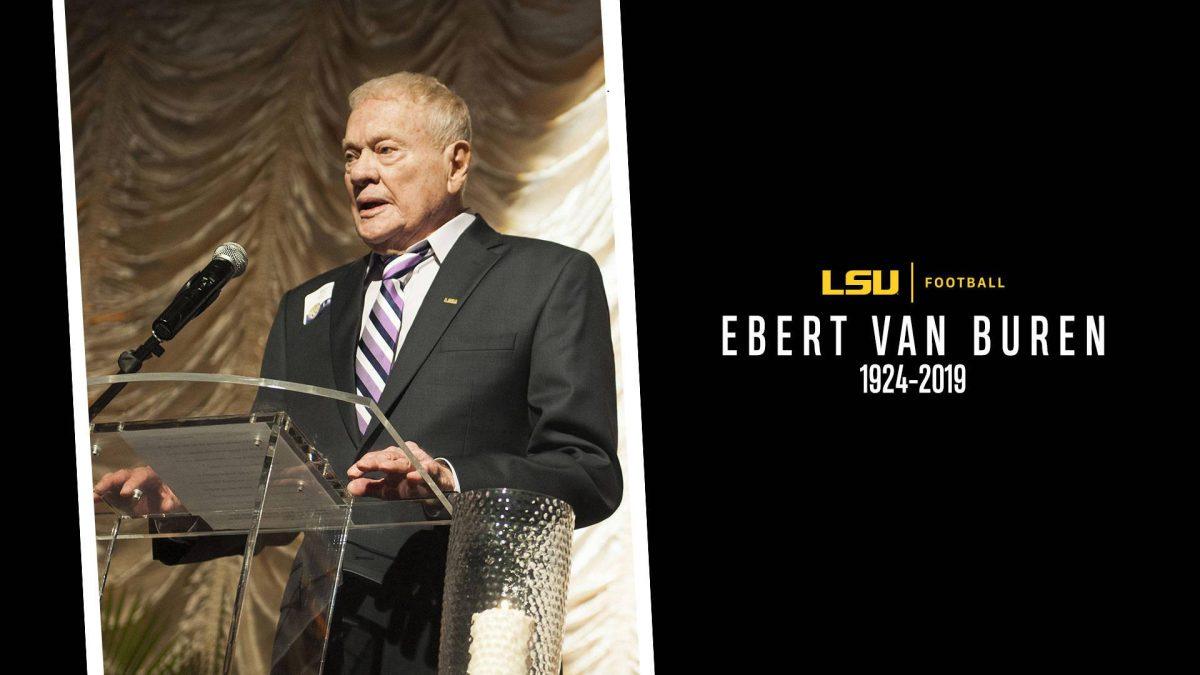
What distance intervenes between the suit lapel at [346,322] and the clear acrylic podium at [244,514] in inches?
25.6

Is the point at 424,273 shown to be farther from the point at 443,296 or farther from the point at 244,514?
the point at 244,514

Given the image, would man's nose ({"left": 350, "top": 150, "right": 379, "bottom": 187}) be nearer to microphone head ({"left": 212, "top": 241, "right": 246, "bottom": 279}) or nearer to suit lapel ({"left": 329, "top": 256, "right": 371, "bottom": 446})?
suit lapel ({"left": 329, "top": 256, "right": 371, "bottom": 446})

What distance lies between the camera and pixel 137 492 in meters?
2.05

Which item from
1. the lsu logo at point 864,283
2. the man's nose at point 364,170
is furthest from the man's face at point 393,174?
the lsu logo at point 864,283

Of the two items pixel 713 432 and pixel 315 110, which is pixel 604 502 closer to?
pixel 713 432

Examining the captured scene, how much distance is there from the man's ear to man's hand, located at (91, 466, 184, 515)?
116 cm

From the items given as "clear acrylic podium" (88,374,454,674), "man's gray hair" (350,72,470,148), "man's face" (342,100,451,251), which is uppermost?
"man's gray hair" (350,72,470,148)

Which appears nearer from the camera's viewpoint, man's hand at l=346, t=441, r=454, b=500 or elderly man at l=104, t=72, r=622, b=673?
man's hand at l=346, t=441, r=454, b=500

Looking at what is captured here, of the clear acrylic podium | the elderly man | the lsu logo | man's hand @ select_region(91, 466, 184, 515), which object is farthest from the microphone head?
the lsu logo

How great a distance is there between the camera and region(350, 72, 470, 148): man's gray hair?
3029 millimetres

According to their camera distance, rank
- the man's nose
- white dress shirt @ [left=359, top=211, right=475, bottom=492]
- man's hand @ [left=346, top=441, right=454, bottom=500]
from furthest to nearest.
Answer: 1. the man's nose
2. white dress shirt @ [left=359, top=211, right=475, bottom=492]
3. man's hand @ [left=346, top=441, right=454, bottom=500]

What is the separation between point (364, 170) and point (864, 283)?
1.23 meters

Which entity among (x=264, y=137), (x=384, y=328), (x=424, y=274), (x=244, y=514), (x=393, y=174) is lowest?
(x=244, y=514)

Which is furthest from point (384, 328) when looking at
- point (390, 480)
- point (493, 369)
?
point (390, 480)
